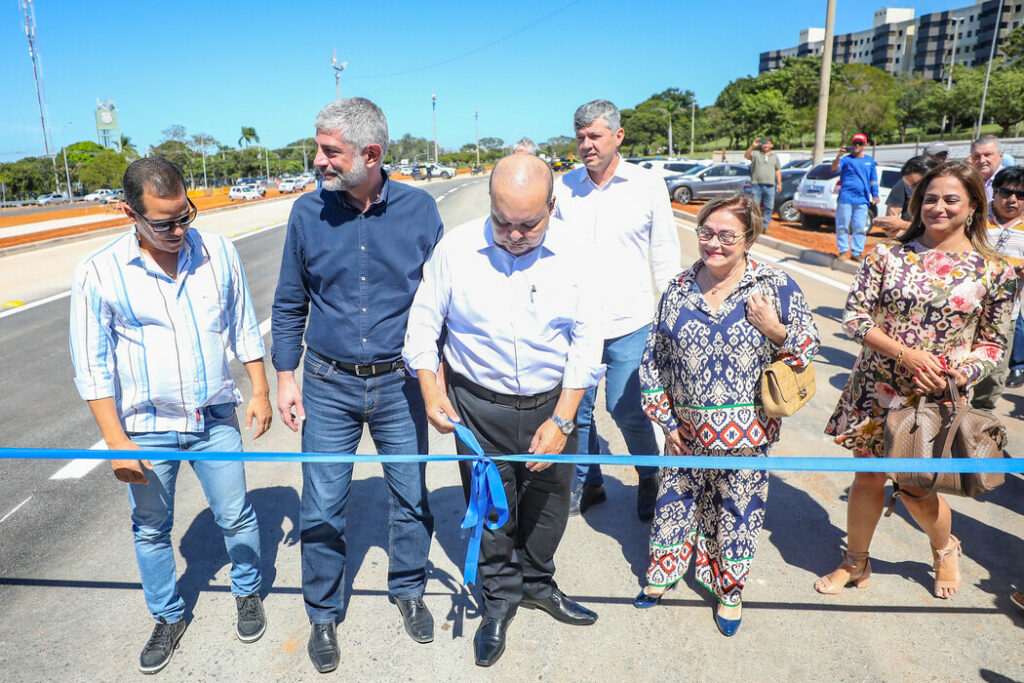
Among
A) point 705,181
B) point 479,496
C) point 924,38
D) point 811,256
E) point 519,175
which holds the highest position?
point 924,38

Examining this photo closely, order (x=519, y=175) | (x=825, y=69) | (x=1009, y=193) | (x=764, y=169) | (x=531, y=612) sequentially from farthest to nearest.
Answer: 1. (x=825, y=69)
2. (x=764, y=169)
3. (x=1009, y=193)
4. (x=531, y=612)
5. (x=519, y=175)

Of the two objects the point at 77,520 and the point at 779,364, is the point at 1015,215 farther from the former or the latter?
the point at 77,520

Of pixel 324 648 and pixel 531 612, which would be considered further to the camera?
pixel 531 612

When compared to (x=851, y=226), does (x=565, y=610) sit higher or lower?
lower

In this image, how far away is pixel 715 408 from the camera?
2.74 meters

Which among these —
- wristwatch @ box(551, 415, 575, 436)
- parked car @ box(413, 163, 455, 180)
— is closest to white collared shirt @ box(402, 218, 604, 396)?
wristwatch @ box(551, 415, 575, 436)

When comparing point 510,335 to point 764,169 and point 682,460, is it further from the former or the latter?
point 764,169

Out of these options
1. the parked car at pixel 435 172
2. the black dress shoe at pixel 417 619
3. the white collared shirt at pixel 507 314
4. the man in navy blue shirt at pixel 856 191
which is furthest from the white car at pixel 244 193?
the white collared shirt at pixel 507 314

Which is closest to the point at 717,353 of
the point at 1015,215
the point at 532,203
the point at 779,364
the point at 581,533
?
the point at 779,364

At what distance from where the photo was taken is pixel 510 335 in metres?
2.44

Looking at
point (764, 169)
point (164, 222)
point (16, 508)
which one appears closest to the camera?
point (164, 222)

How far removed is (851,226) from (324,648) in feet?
35.3

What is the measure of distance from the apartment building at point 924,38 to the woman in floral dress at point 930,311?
124 metres

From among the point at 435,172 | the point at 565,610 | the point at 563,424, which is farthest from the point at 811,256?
the point at 435,172
